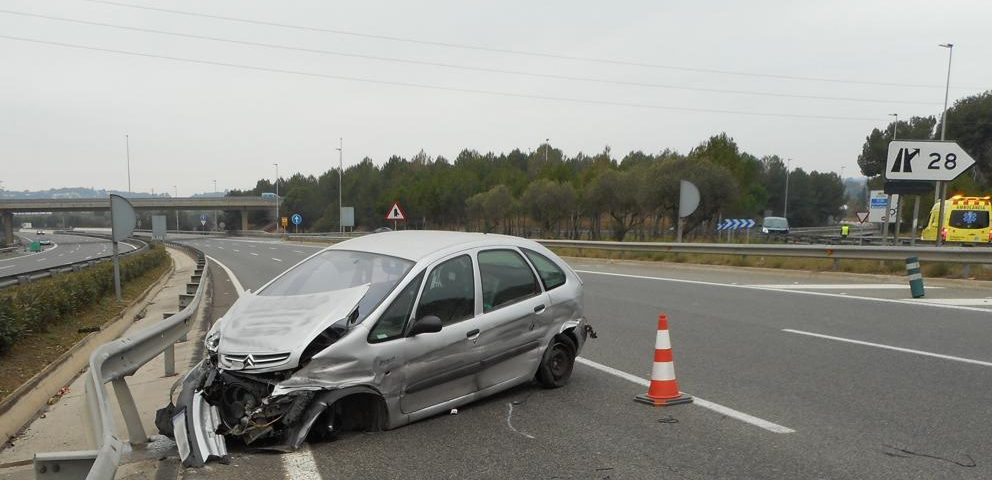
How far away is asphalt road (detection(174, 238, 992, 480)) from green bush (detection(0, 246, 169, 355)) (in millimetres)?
5861

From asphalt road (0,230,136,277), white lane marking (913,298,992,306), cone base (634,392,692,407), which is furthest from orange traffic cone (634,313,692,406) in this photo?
asphalt road (0,230,136,277)

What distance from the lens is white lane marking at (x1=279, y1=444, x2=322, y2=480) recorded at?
4.47 m

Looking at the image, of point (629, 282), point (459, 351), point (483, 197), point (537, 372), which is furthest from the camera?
point (483, 197)

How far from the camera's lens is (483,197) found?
2876 inches

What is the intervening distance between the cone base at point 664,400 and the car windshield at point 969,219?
29.3 meters

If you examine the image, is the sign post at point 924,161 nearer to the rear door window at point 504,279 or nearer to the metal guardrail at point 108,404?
the rear door window at point 504,279

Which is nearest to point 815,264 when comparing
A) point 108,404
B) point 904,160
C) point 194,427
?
point 904,160

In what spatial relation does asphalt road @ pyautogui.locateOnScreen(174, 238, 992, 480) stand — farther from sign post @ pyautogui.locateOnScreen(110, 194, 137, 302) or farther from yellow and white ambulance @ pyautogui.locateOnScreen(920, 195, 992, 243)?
yellow and white ambulance @ pyautogui.locateOnScreen(920, 195, 992, 243)

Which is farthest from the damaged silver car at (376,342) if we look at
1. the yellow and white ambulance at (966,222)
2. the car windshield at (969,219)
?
the car windshield at (969,219)

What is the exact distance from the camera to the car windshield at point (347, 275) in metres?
Result: 5.55

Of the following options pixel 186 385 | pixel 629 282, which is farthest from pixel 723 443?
pixel 629 282

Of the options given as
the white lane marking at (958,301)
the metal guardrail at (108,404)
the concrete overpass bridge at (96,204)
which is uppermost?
the metal guardrail at (108,404)

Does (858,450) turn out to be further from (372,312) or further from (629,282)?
(629,282)

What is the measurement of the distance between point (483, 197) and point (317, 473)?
68.8 meters
